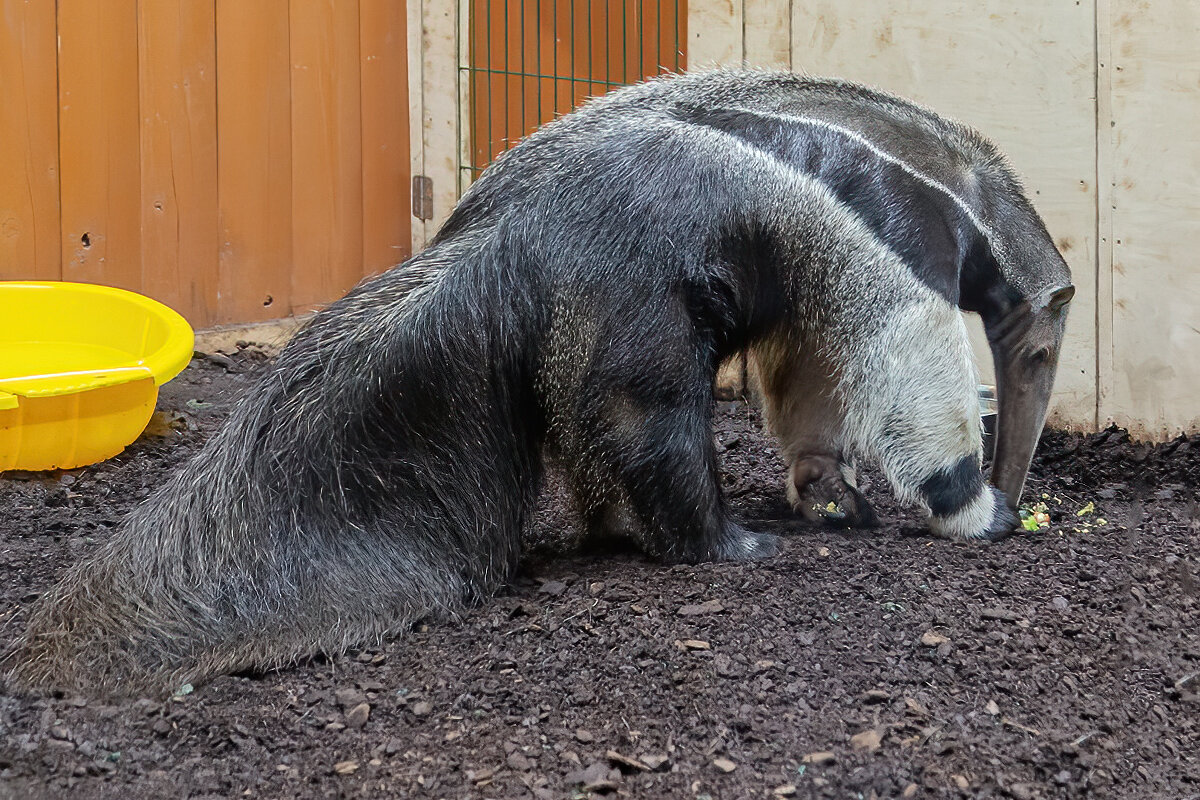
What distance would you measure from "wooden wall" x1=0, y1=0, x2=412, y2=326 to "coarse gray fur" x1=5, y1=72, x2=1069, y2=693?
10.9ft

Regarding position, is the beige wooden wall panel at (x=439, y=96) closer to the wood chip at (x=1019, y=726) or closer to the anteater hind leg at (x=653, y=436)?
the anteater hind leg at (x=653, y=436)

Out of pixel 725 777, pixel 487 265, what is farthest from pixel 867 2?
pixel 725 777

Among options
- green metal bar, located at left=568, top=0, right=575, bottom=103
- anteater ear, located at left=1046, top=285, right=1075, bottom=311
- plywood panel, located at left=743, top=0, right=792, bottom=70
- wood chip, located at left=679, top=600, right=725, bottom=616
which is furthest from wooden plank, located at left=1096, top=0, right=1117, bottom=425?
wood chip, located at left=679, top=600, right=725, bottom=616

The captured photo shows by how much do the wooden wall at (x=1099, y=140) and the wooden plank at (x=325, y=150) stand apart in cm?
294

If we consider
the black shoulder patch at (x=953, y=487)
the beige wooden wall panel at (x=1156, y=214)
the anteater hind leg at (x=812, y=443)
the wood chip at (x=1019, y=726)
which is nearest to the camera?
the wood chip at (x=1019, y=726)

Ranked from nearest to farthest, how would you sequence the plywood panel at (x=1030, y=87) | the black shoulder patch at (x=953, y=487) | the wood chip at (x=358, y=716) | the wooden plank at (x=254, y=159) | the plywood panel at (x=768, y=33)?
the wood chip at (x=358, y=716), the black shoulder patch at (x=953, y=487), the plywood panel at (x=1030, y=87), the plywood panel at (x=768, y=33), the wooden plank at (x=254, y=159)

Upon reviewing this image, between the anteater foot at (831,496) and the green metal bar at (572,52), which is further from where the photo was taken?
the green metal bar at (572,52)

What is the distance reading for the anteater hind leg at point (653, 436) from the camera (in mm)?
3852

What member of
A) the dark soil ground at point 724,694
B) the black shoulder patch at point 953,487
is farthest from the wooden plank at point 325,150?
the black shoulder patch at point 953,487

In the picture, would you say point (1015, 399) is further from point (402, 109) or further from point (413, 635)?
point (402, 109)

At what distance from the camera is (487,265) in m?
3.84

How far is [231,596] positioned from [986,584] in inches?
91.4

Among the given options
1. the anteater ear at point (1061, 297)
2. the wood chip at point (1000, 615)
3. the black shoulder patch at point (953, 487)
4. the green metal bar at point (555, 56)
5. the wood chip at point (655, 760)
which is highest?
the green metal bar at point (555, 56)

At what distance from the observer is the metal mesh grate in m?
7.14
